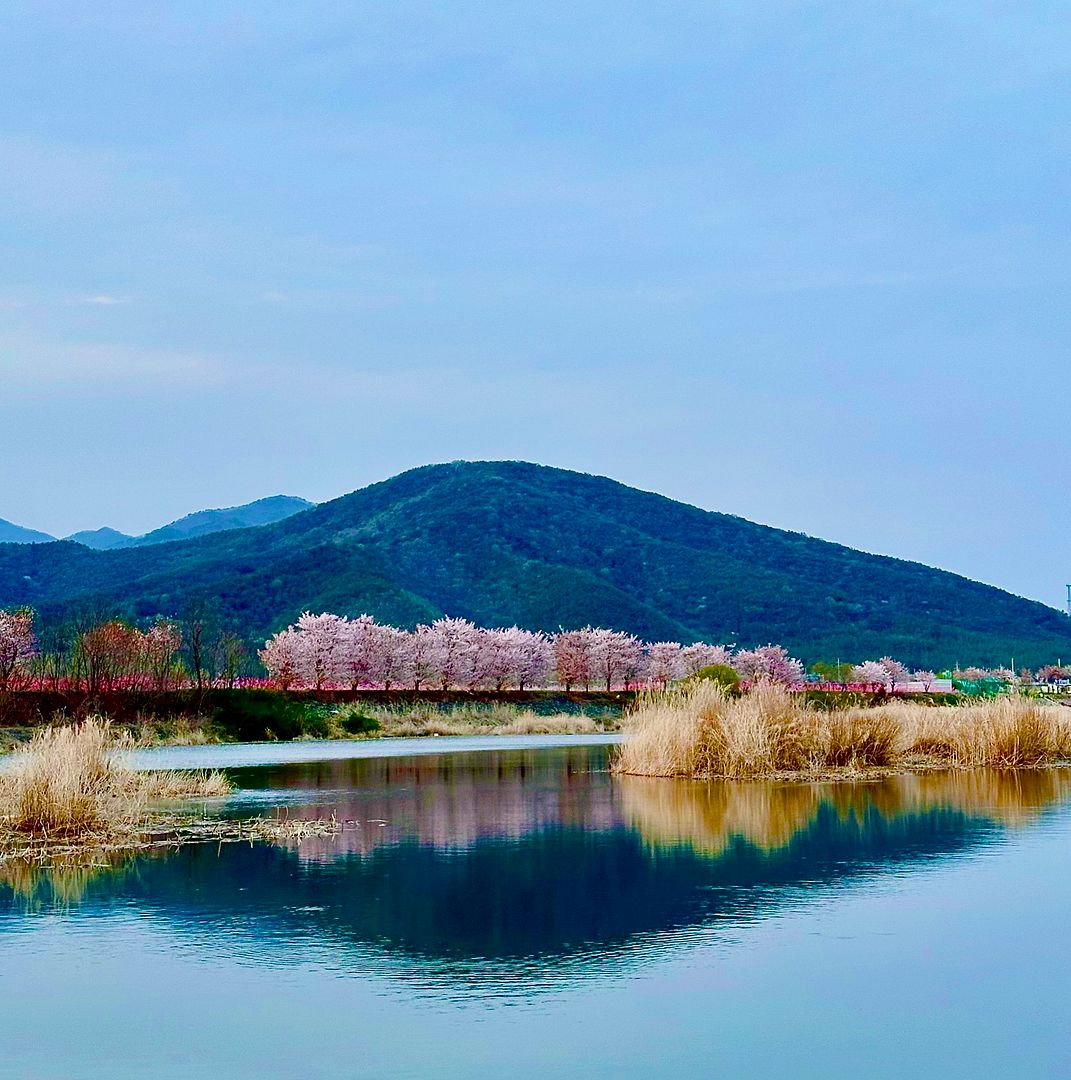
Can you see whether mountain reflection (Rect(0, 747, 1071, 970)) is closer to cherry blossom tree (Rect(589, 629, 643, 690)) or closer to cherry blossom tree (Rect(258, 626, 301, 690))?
cherry blossom tree (Rect(258, 626, 301, 690))

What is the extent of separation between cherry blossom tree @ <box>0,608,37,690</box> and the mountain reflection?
2860 cm

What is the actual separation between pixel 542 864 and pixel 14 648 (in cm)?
5224

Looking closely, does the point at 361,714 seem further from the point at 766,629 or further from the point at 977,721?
the point at 766,629

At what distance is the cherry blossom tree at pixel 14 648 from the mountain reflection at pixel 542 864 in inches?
1126

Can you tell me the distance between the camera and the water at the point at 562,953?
306 inches

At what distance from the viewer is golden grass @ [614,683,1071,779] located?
25.2 metres

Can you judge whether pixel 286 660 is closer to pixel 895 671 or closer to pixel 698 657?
pixel 698 657

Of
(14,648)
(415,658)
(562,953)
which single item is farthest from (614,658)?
(562,953)

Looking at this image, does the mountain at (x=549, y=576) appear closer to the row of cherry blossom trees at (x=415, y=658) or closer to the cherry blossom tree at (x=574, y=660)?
the cherry blossom tree at (x=574, y=660)

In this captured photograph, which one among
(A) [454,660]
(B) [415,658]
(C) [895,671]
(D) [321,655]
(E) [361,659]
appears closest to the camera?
(D) [321,655]

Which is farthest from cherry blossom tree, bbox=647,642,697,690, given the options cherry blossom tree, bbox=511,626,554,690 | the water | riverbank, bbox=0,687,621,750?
the water

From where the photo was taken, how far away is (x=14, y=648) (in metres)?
62.0

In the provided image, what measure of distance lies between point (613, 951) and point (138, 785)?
12.1 m

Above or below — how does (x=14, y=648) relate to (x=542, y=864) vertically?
above
